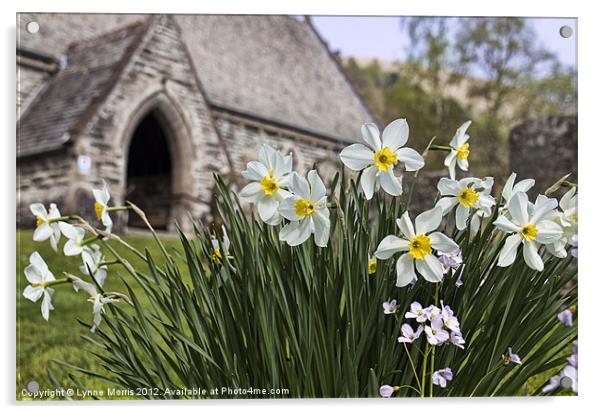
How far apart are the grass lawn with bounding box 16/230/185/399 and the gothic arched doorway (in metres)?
0.28

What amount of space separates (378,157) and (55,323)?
156 cm

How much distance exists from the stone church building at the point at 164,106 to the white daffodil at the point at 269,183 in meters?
0.89

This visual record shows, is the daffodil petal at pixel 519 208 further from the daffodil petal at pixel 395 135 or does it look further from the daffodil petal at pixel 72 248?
the daffodil petal at pixel 72 248

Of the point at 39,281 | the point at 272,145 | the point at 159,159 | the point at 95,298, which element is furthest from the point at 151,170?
the point at 95,298

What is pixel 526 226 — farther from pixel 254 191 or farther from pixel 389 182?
pixel 254 191

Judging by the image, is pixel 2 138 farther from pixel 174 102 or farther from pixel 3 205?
pixel 174 102

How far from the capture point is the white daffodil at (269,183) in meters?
1.75

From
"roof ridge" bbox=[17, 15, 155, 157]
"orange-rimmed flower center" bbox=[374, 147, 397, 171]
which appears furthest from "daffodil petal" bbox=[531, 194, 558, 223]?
"roof ridge" bbox=[17, 15, 155, 157]

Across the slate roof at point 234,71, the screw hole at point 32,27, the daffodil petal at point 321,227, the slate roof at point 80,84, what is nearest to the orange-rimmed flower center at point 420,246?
the daffodil petal at point 321,227

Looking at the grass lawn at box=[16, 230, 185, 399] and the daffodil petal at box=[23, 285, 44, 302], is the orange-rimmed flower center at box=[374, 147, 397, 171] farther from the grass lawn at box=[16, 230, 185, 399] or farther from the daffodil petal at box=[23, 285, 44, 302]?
the daffodil petal at box=[23, 285, 44, 302]

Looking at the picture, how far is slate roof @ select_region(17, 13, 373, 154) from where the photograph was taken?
260cm
